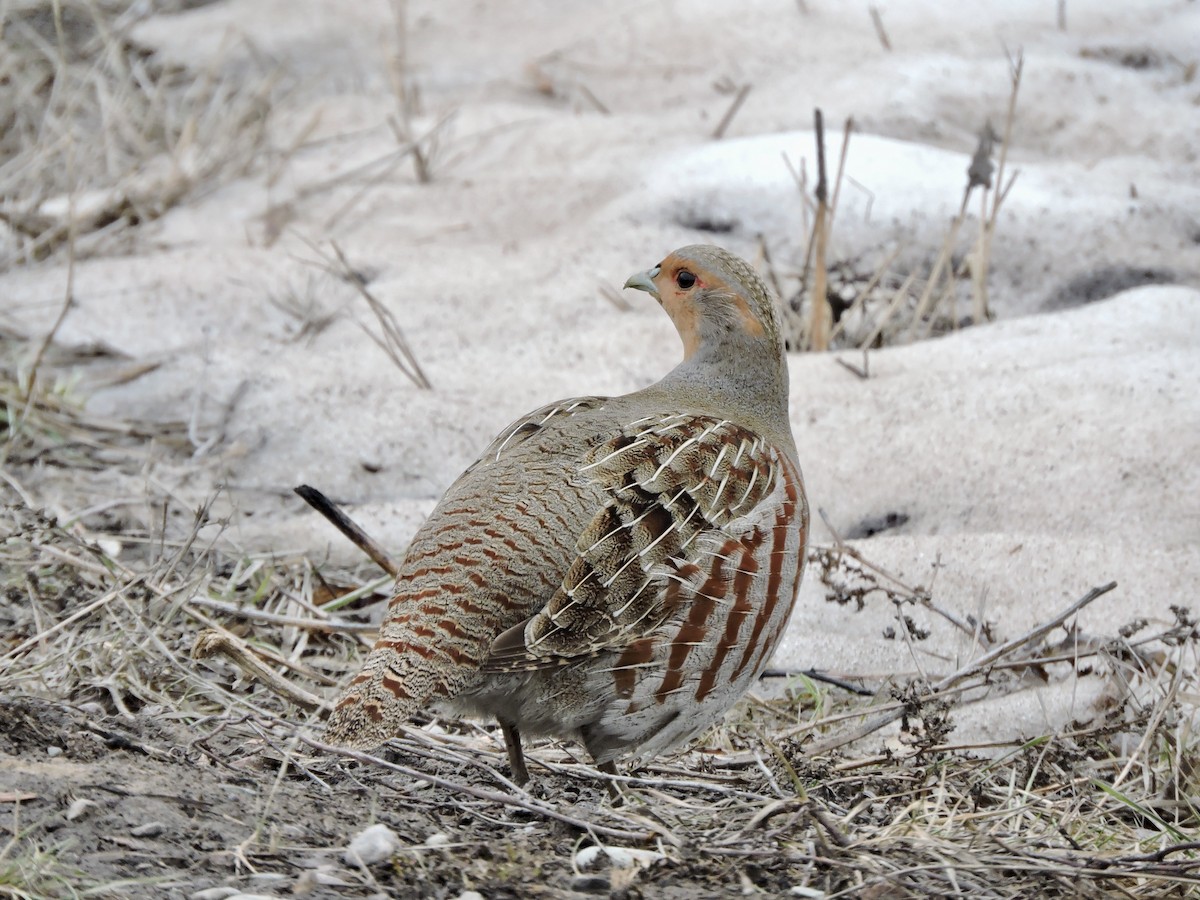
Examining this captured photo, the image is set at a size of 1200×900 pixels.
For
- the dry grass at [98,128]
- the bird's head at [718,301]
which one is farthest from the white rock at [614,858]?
the dry grass at [98,128]

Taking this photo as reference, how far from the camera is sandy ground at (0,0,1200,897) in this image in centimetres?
398

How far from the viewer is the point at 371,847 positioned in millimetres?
2211

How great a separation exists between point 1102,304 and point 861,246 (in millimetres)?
995

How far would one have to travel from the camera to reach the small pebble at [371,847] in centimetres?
220

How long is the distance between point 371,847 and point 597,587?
0.66 m

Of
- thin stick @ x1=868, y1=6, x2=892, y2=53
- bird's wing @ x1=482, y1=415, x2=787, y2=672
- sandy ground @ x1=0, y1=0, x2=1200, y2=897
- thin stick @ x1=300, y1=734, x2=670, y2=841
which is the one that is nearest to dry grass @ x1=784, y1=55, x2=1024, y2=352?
sandy ground @ x1=0, y1=0, x2=1200, y2=897

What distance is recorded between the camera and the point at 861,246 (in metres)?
5.61

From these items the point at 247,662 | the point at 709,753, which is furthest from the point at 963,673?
the point at 247,662

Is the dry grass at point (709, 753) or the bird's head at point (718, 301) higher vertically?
the bird's head at point (718, 301)

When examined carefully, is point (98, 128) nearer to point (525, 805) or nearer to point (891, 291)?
point (891, 291)

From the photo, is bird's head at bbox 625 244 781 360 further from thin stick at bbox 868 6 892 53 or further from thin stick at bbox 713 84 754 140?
thin stick at bbox 868 6 892 53

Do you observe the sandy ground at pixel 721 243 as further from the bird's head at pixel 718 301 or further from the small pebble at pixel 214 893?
the small pebble at pixel 214 893

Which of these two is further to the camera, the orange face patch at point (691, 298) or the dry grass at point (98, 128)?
the dry grass at point (98, 128)

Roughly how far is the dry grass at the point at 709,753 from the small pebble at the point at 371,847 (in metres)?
0.03
